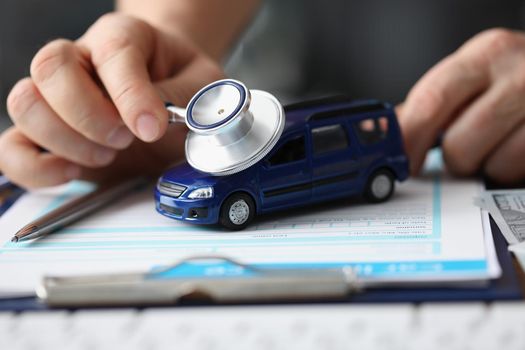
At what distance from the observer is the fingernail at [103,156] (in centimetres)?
96

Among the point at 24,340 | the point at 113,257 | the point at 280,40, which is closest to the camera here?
the point at 24,340

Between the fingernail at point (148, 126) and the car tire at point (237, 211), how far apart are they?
0.41 feet

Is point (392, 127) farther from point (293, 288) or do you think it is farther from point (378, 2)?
point (378, 2)

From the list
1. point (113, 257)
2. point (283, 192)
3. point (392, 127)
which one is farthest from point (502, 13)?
point (113, 257)

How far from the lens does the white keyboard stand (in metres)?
0.53

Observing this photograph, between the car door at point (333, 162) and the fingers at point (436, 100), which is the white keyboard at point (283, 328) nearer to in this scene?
the car door at point (333, 162)

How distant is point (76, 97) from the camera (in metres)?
0.87

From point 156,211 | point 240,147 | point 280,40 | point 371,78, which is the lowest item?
point 371,78

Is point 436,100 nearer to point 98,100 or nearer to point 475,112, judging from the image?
point 475,112

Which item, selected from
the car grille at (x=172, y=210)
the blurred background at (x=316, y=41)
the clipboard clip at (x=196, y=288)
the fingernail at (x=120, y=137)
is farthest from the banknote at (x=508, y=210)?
the blurred background at (x=316, y=41)

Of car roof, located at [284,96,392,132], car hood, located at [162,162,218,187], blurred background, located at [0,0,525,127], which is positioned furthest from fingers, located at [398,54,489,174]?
blurred background, located at [0,0,525,127]

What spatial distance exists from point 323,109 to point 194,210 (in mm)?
220

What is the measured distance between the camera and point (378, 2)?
185cm

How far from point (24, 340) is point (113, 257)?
0.16 metres
